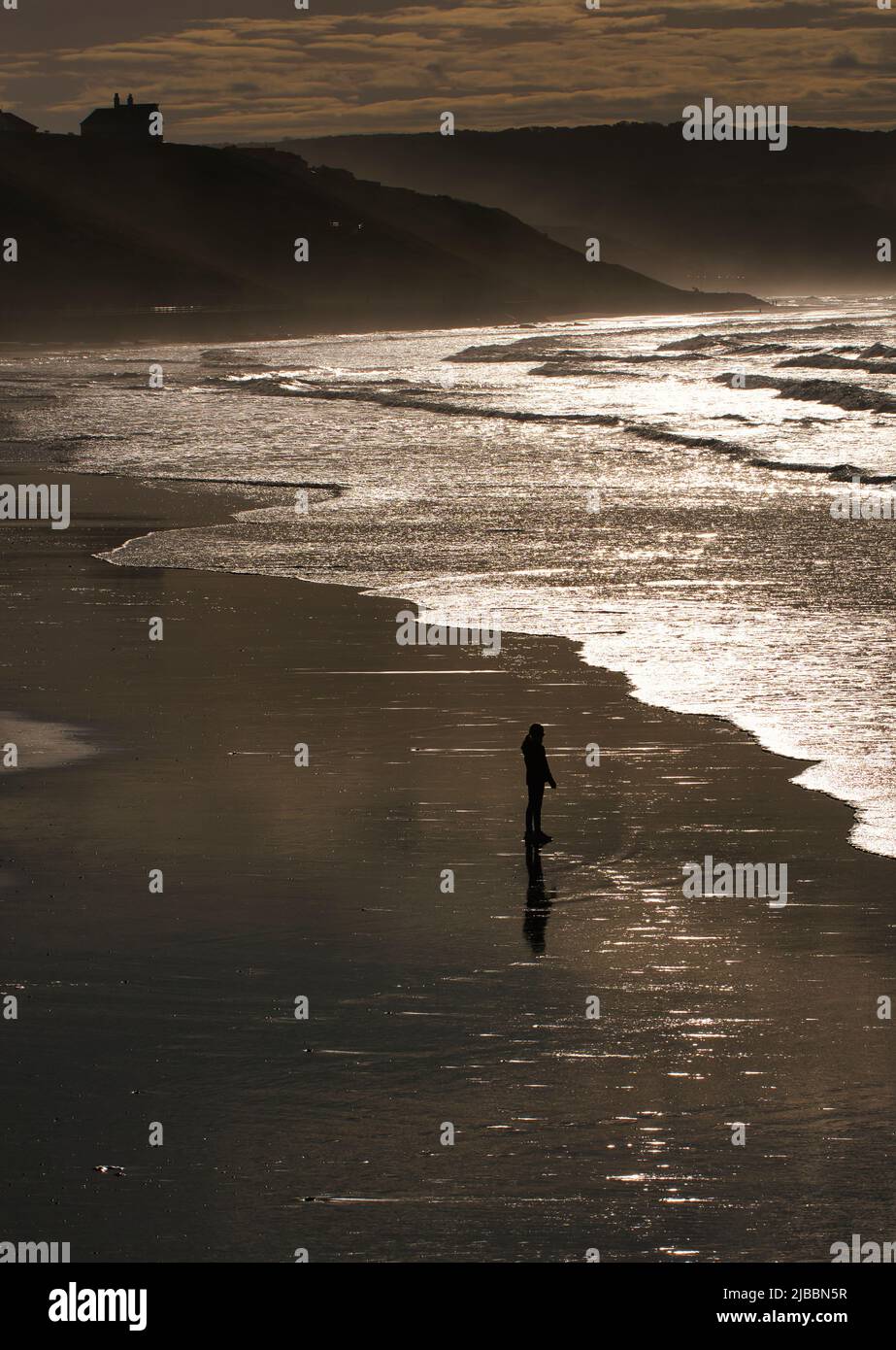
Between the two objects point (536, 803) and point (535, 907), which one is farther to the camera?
point (536, 803)

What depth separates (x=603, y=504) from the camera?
104ft

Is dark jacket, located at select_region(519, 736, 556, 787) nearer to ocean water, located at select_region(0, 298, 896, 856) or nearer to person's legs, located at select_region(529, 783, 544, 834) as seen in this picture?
person's legs, located at select_region(529, 783, 544, 834)

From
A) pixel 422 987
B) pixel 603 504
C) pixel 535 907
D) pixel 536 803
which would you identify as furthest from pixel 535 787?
pixel 603 504

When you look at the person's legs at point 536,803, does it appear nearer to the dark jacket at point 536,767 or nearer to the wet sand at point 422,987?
the dark jacket at point 536,767

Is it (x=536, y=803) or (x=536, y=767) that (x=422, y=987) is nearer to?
(x=536, y=803)

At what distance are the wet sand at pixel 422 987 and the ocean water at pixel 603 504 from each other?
165cm

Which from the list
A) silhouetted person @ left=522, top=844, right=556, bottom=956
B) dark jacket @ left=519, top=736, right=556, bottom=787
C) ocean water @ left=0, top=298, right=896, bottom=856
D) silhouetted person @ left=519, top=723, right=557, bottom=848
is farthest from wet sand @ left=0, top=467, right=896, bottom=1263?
ocean water @ left=0, top=298, right=896, bottom=856

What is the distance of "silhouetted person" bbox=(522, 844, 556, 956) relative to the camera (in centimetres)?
1038

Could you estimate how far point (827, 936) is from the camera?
10.4 m

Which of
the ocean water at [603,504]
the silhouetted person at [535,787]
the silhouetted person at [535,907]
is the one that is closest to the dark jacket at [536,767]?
the silhouetted person at [535,787]

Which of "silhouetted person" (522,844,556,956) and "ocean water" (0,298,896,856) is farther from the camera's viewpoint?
"ocean water" (0,298,896,856)

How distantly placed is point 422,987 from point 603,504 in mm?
22709

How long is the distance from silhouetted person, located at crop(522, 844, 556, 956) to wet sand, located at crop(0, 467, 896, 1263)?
3cm

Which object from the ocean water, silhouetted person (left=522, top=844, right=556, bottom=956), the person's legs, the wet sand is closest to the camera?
the wet sand
